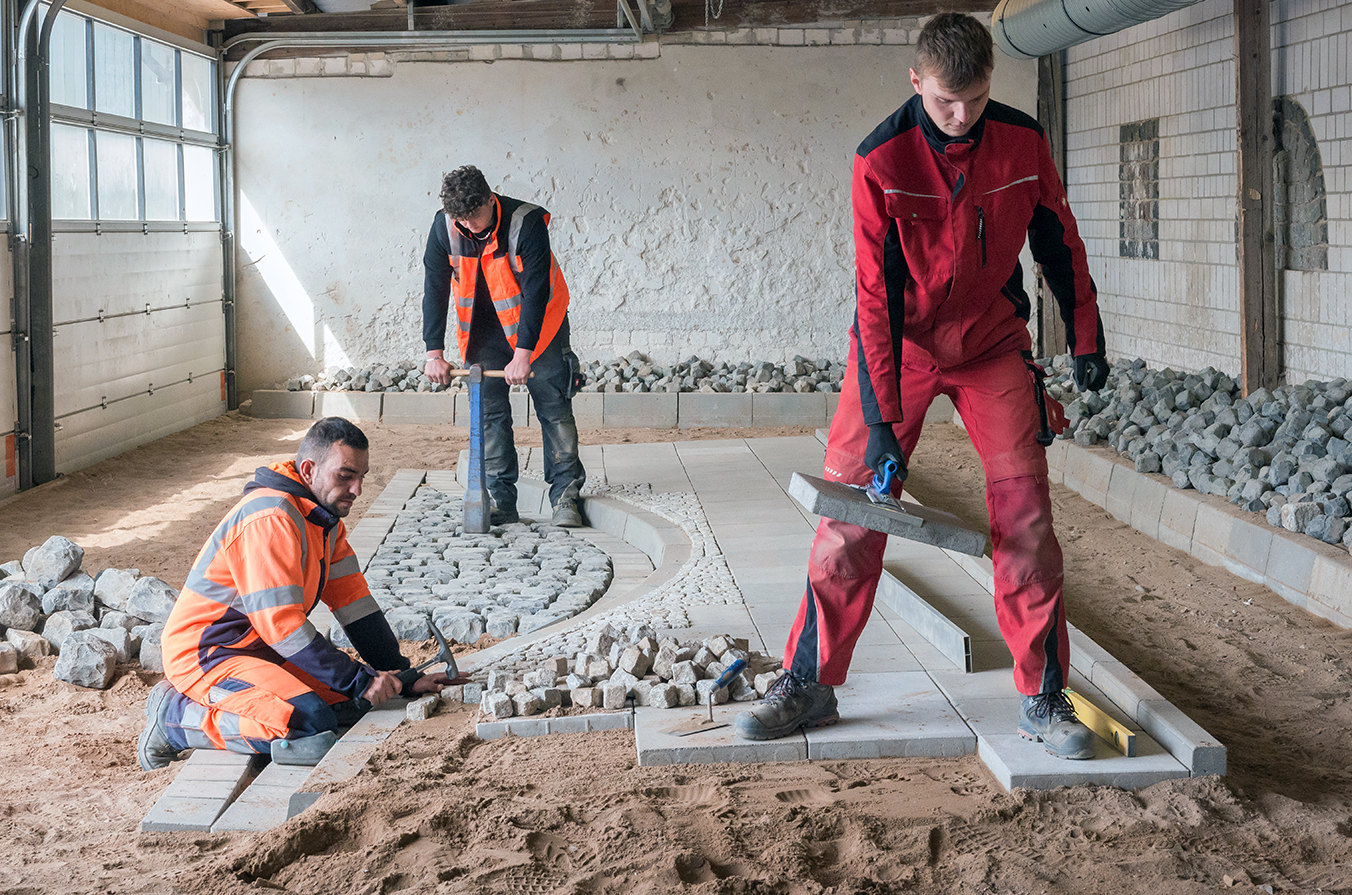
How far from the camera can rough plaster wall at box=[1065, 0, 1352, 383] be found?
7.61m

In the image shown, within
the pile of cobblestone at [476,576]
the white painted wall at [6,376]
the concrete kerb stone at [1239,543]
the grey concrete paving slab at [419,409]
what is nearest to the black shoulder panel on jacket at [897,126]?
the pile of cobblestone at [476,576]

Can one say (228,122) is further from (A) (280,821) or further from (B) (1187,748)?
(B) (1187,748)

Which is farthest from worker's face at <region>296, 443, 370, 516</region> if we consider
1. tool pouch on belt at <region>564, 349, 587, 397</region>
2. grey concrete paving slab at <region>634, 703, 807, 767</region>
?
tool pouch on belt at <region>564, 349, 587, 397</region>

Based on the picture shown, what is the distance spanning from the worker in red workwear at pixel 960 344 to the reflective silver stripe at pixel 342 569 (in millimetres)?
1403

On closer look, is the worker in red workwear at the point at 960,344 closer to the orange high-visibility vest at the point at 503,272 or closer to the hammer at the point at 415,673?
the hammer at the point at 415,673

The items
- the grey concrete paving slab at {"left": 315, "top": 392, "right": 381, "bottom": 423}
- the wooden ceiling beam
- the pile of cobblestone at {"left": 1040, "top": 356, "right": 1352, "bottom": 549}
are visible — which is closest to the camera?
the pile of cobblestone at {"left": 1040, "top": 356, "right": 1352, "bottom": 549}

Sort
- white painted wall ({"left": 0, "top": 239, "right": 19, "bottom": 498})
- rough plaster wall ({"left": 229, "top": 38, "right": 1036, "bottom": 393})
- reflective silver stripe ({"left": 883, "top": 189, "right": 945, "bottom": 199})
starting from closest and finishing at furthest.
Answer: reflective silver stripe ({"left": 883, "top": 189, "right": 945, "bottom": 199}), white painted wall ({"left": 0, "top": 239, "right": 19, "bottom": 498}), rough plaster wall ({"left": 229, "top": 38, "right": 1036, "bottom": 393})

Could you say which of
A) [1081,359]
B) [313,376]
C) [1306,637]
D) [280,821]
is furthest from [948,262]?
[313,376]

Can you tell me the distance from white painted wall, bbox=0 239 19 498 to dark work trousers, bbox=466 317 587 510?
11.6 ft

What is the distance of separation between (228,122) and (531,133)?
2874 millimetres

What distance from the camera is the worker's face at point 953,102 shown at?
2.87m

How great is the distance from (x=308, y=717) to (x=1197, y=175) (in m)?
8.27

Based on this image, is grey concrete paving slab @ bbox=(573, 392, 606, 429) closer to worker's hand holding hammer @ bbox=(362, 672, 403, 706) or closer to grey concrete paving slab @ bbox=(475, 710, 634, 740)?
worker's hand holding hammer @ bbox=(362, 672, 403, 706)

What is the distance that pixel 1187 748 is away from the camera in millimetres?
3066
